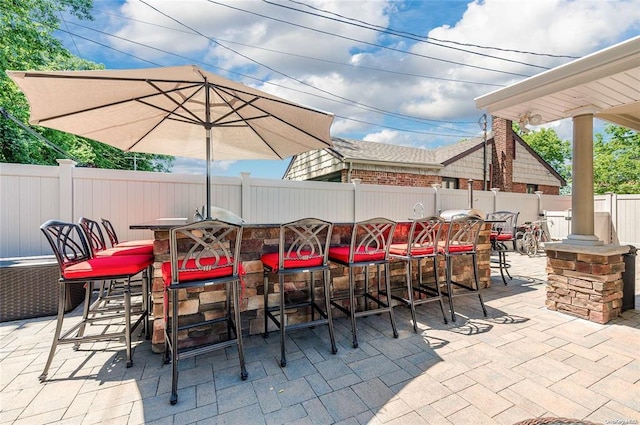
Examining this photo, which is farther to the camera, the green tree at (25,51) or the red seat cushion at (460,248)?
the green tree at (25,51)

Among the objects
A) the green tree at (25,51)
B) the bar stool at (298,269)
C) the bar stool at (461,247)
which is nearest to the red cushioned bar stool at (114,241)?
the bar stool at (298,269)

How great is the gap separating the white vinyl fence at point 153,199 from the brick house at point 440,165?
2071mm

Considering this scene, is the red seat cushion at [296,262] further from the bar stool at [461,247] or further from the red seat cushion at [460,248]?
the red seat cushion at [460,248]

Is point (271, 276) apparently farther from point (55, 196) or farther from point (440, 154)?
point (440, 154)

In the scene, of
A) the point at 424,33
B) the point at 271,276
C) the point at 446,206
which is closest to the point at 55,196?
the point at 271,276

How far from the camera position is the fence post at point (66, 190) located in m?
3.92

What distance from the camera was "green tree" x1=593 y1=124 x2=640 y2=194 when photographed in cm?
1520

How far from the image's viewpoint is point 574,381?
1980 mm

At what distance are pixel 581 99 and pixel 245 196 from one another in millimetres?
4936

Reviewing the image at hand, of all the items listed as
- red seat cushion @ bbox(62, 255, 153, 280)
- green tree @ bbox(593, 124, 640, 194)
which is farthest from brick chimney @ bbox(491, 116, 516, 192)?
red seat cushion @ bbox(62, 255, 153, 280)

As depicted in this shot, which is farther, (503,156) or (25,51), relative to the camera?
(503,156)

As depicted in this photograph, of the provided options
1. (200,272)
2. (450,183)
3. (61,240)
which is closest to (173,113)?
(61,240)

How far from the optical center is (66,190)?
3.95m

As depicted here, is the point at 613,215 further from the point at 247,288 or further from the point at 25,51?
the point at 25,51
